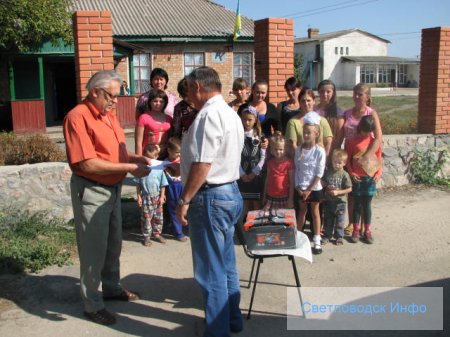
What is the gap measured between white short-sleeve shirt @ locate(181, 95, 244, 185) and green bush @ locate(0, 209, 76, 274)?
2319 mm

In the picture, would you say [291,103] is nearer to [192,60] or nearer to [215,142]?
[215,142]

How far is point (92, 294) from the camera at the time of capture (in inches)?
154

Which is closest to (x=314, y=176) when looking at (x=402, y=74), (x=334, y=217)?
(x=334, y=217)

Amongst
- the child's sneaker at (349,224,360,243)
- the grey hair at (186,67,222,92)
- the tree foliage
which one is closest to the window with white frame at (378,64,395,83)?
the tree foliage

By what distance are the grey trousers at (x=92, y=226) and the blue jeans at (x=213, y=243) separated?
0.76 metres

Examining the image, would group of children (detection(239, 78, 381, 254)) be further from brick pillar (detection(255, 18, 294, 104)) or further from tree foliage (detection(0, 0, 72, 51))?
tree foliage (detection(0, 0, 72, 51))

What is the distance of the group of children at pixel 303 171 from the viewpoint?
217 inches

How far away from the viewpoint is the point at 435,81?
28.0ft

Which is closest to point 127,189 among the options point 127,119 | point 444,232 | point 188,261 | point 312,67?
point 188,261

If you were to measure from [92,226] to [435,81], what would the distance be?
6877 millimetres

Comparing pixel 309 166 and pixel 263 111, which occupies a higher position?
pixel 263 111

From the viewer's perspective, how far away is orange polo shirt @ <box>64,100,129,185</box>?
3.61 metres

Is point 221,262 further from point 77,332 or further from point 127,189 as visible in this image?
point 127,189

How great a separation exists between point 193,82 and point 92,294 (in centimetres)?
184
